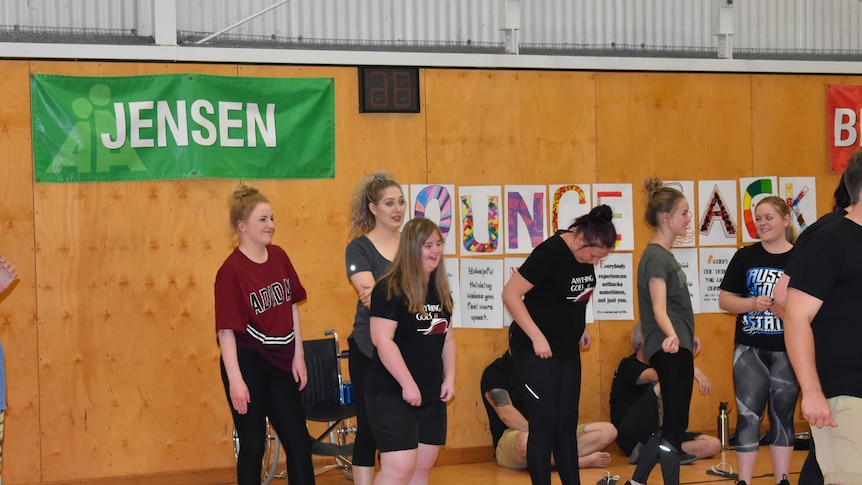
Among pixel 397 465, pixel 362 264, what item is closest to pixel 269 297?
pixel 362 264

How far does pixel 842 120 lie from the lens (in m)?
8.02

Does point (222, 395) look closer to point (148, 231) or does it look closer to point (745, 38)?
point (148, 231)

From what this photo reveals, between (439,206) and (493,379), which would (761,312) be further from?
(439,206)

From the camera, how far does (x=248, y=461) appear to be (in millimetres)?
4656

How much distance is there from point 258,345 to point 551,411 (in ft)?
4.79

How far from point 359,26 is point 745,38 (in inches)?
123

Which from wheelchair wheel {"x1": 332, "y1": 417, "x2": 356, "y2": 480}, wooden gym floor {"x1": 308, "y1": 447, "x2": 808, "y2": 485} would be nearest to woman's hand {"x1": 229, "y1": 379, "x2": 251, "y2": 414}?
wheelchair wheel {"x1": 332, "y1": 417, "x2": 356, "y2": 480}

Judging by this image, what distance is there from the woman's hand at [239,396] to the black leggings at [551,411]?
54.3 inches

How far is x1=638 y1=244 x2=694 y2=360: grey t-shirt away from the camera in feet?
17.5

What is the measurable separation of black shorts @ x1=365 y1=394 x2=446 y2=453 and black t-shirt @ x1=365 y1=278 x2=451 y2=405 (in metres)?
0.04

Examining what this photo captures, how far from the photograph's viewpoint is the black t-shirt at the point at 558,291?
5.00m

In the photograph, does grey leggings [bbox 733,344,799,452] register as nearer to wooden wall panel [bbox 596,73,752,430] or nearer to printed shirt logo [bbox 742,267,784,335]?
printed shirt logo [bbox 742,267,784,335]

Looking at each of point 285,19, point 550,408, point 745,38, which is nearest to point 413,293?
point 550,408

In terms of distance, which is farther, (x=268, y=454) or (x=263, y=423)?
(x=268, y=454)
